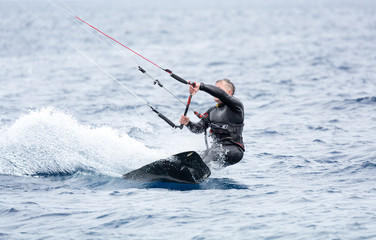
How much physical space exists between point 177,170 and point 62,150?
2.65 m

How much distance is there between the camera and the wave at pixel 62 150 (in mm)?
10578

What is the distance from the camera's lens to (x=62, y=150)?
11.2m

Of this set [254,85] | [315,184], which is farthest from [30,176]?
[254,85]

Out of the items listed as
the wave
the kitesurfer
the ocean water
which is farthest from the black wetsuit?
the wave

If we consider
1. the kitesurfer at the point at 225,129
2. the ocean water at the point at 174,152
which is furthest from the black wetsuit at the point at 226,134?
the ocean water at the point at 174,152

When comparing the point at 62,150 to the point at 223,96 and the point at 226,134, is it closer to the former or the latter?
the point at 226,134

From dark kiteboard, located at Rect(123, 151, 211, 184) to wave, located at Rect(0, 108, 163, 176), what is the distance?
80 centimetres

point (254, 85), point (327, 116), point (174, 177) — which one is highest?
point (254, 85)

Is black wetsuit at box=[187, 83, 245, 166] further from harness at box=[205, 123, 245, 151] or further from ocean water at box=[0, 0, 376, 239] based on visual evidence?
ocean water at box=[0, 0, 376, 239]

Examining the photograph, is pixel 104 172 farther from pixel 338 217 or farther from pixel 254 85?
pixel 254 85

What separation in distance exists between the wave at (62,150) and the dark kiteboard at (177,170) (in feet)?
2.62

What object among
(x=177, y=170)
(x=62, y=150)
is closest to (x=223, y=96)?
(x=177, y=170)

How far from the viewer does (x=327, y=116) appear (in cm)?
1619

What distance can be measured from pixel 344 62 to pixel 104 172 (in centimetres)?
2342
